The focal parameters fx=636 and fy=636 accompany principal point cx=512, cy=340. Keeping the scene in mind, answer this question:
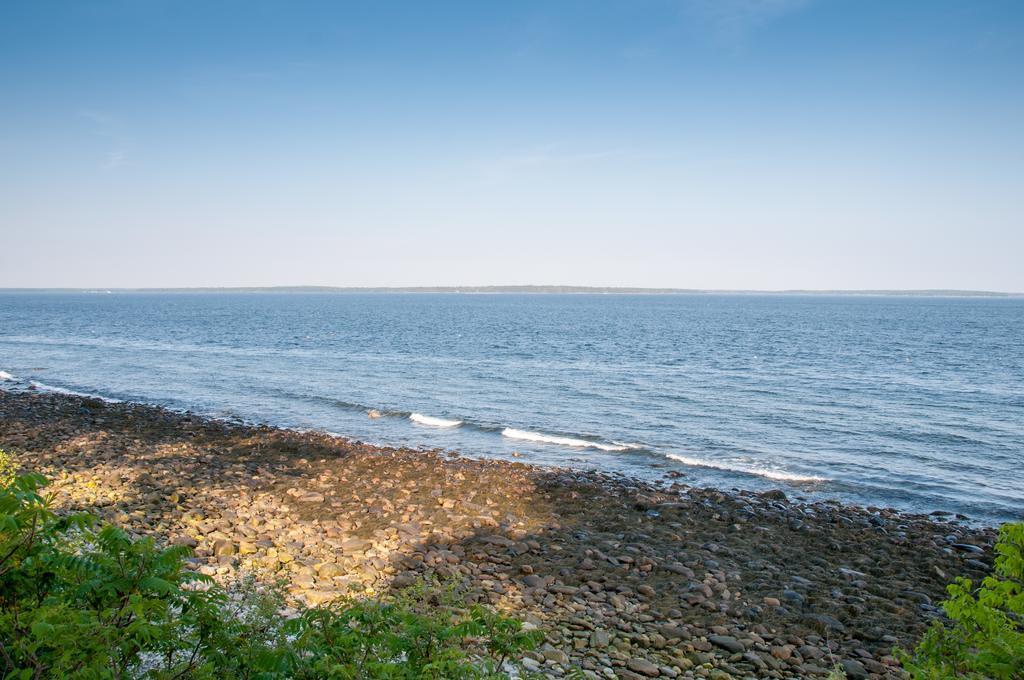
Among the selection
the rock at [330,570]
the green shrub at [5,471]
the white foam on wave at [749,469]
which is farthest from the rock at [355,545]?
the white foam on wave at [749,469]

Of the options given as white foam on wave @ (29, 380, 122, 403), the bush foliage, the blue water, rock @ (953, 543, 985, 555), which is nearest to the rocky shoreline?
rock @ (953, 543, 985, 555)

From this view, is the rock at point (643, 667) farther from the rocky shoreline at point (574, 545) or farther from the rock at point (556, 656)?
the rock at point (556, 656)

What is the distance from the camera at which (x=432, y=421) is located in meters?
33.1

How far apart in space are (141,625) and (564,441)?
82.8 feet

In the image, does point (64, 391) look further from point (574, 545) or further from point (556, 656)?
point (556, 656)

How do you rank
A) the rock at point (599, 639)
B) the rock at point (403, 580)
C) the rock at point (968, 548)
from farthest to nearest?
the rock at point (968, 548)
the rock at point (403, 580)
the rock at point (599, 639)

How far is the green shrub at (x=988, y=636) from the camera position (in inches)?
204

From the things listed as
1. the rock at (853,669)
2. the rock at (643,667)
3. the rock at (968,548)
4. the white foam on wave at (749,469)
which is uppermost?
the rock at (643,667)

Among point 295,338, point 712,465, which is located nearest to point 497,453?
point 712,465

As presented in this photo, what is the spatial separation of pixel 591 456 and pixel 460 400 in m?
13.7

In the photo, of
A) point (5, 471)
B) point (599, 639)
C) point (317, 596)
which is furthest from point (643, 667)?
point (5, 471)

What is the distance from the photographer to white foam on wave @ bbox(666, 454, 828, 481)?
24016mm

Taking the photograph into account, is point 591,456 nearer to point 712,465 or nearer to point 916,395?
point 712,465

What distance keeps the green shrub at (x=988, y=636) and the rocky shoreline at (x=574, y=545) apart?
4.77 meters
